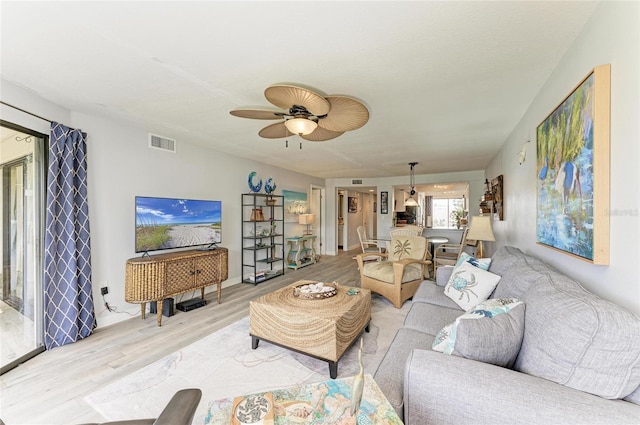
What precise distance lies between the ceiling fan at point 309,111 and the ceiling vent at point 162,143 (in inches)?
78.0

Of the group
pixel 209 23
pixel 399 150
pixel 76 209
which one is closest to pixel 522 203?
pixel 399 150

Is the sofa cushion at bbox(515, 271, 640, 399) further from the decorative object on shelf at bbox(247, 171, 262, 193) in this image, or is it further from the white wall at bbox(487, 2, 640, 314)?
the decorative object on shelf at bbox(247, 171, 262, 193)

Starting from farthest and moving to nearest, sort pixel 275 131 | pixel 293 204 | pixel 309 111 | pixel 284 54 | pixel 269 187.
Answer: pixel 293 204, pixel 269 187, pixel 275 131, pixel 309 111, pixel 284 54

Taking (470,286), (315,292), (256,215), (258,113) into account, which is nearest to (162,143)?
(256,215)

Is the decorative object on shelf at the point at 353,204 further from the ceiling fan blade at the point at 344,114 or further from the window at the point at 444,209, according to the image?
the ceiling fan blade at the point at 344,114

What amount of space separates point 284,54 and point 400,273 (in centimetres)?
277

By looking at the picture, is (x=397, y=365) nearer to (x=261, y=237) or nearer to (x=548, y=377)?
(x=548, y=377)

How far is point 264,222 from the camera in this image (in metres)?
5.16

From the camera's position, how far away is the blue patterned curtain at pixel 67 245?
7.86 feet

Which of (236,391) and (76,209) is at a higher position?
(76,209)

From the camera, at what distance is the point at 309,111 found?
1925mm

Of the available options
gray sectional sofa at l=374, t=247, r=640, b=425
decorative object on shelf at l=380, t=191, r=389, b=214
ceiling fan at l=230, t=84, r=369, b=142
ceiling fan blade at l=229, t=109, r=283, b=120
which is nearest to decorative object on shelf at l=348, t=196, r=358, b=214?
decorative object on shelf at l=380, t=191, r=389, b=214

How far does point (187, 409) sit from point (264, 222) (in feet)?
14.1

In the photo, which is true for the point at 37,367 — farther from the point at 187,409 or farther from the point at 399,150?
the point at 399,150
